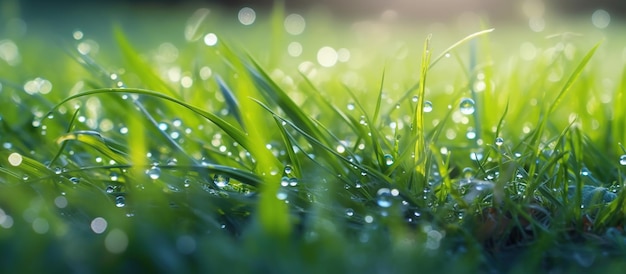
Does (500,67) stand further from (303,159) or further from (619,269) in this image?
(619,269)

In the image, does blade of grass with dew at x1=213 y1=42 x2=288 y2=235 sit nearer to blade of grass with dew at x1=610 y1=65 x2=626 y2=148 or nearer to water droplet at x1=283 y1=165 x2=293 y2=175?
water droplet at x1=283 y1=165 x2=293 y2=175

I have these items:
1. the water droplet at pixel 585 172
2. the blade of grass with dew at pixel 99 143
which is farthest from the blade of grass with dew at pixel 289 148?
the water droplet at pixel 585 172

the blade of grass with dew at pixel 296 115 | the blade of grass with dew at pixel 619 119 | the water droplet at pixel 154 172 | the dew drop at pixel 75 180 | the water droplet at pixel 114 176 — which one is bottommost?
the water droplet at pixel 154 172

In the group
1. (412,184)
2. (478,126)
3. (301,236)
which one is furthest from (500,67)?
(301,236)

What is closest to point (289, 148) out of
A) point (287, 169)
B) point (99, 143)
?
point (287, 169)

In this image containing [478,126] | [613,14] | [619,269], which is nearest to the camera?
[619,269]

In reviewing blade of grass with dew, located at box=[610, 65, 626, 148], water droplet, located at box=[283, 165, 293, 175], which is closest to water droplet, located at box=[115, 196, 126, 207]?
water droplet, located at box=[283, 165, 293, 175]

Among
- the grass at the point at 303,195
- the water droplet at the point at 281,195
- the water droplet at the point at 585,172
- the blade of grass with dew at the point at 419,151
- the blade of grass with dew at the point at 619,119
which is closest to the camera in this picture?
the grass at the point at 303,195

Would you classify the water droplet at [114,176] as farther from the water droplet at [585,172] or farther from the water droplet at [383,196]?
the water droplet at [585,172]
